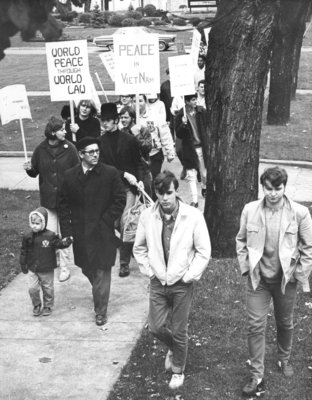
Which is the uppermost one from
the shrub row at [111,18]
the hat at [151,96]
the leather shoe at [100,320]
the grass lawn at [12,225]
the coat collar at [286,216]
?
the coat collar at [286,216]

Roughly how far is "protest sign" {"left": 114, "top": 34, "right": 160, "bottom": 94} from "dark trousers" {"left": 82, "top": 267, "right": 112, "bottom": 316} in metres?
3.91

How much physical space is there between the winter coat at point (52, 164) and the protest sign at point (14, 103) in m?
2.46

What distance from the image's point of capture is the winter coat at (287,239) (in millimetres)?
6055

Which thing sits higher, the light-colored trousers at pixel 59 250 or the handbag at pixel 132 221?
the handbag at pixel 132 221

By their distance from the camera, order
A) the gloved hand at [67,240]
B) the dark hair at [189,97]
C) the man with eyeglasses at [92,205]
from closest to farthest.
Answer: the man with eyeglasses at [92,205] < the gloved hand at [67,240] < the dark hair at [189,97]

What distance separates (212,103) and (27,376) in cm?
395

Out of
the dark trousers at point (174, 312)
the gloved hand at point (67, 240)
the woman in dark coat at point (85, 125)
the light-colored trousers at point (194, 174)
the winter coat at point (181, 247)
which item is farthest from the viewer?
the light-colored trousers at point (194, 174)

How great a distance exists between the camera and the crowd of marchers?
6.11 meters

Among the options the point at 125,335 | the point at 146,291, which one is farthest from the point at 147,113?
the point at 125,335

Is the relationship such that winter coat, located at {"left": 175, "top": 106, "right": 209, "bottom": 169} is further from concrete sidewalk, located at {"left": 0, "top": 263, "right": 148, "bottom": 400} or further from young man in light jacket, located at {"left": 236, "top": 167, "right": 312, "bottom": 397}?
young man in light jacket, located at {"left": 236, "top": 167, "right": 312, "bottom": 397}

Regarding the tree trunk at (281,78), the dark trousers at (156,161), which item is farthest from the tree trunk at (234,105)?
the tree trunk at (281,78)

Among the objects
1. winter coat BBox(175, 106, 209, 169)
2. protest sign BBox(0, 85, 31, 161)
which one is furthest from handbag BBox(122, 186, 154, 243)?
protest sign BBox(0, 85, 31, 161)

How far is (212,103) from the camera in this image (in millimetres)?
9188

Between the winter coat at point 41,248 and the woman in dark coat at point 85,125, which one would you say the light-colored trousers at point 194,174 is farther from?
the winter coat at point 41,248
